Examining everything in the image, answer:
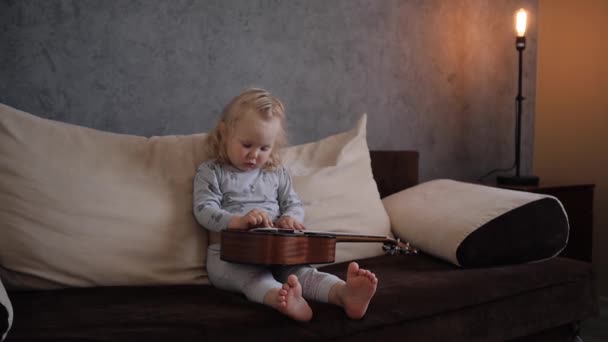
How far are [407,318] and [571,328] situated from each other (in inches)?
31.3

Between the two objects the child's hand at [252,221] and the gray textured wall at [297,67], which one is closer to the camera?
the child's hand at [252,221]

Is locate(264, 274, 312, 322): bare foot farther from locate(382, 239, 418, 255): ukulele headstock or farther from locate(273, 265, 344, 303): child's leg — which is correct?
locate(382, 239, 418, 255): ukulele headstock

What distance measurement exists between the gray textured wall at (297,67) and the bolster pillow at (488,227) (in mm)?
760

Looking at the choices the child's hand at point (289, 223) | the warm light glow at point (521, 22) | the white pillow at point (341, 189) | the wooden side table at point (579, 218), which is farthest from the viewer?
the warm light glow at point (521, 22)

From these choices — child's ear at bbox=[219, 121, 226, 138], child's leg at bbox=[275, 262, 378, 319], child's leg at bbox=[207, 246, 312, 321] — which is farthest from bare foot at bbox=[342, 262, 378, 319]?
child's ear at bbox=[219, 121, 226, 138]

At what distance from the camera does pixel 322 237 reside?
1.50 m

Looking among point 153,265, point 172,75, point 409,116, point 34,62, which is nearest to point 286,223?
point 153,265

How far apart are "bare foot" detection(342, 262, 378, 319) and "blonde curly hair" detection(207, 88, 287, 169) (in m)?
0.59

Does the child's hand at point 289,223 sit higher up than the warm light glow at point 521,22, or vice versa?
the warm light glow at point 521,22

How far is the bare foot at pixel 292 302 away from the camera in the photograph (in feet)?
4.33

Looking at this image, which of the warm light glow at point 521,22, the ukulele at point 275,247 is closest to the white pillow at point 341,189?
the ukulele at point 275,247

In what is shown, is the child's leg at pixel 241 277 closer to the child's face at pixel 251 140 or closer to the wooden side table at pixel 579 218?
the child's face at pixel 251 140

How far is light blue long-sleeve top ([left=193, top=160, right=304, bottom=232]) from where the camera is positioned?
170 cm

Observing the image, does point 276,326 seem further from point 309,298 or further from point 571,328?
point 571,328
